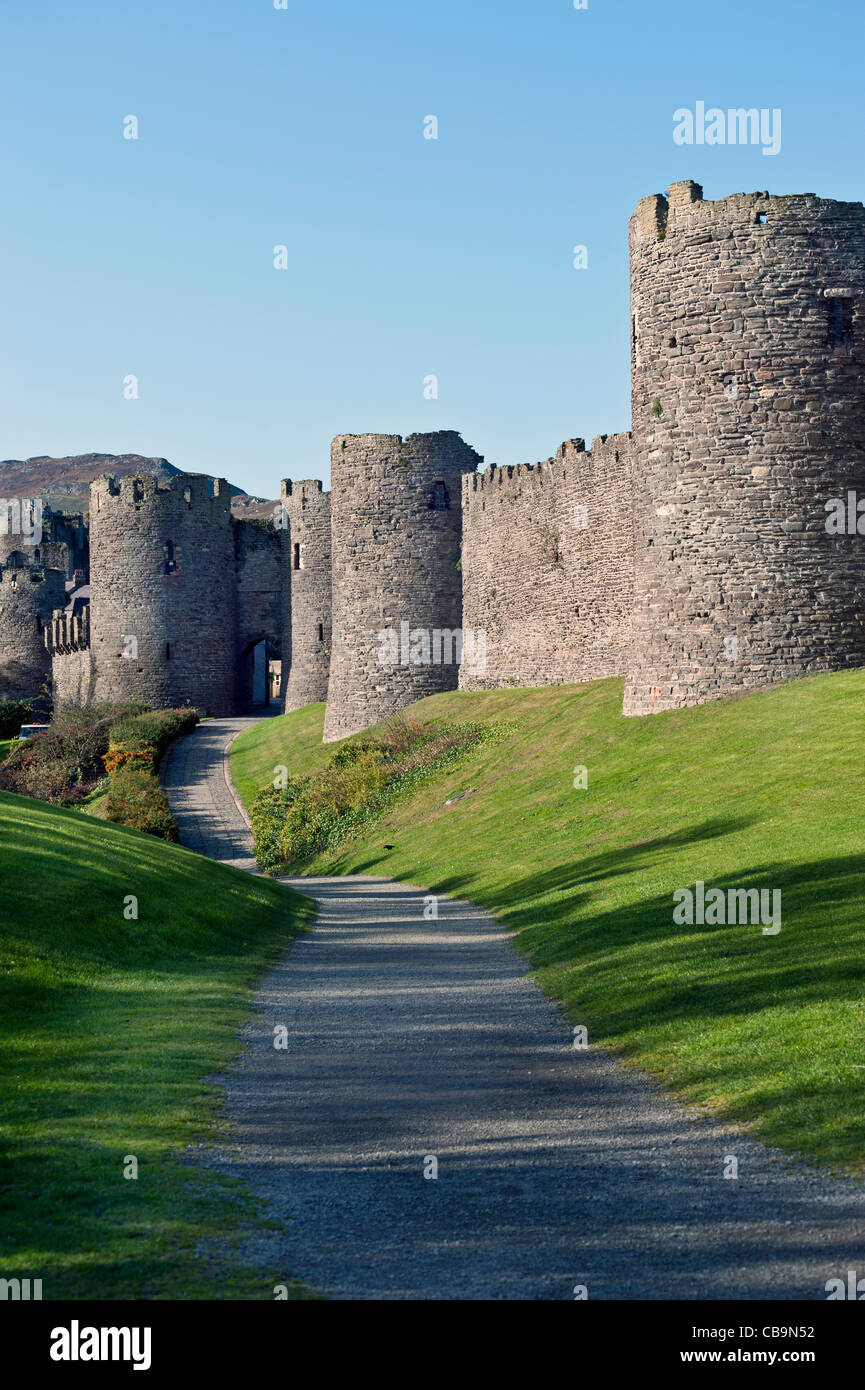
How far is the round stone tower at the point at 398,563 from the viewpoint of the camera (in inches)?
1980

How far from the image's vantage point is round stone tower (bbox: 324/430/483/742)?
5028 cm

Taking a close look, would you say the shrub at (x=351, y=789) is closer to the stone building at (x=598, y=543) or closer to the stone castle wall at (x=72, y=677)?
the stone building at (x=598, y=543)

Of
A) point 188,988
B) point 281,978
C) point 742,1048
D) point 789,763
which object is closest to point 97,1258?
point 742,1048

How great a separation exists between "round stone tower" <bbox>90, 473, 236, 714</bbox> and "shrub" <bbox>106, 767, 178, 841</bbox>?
80.9ft

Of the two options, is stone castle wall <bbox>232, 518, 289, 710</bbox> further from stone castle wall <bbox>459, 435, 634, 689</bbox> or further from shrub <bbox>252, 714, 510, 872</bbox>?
shrub <bbox>252, 714, 510, 872</bbox>

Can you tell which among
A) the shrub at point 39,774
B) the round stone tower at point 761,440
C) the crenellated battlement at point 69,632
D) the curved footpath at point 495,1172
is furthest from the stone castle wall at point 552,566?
the crenellated battlement at point 69,632

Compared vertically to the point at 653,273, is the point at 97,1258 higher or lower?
lower

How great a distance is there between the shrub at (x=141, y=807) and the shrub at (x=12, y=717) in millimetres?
29202

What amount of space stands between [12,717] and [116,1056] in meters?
62.0

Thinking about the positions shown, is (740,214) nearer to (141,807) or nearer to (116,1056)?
(141,807)

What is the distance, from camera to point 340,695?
51.9 metres

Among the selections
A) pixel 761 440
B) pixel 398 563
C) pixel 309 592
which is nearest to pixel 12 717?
pixel 309 592
